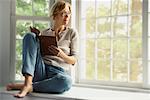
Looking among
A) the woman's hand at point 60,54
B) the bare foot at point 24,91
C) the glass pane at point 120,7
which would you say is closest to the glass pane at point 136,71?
the glass pane at point 120,7

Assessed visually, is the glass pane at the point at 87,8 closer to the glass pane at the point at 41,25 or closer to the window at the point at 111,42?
the window at the point at 111,42

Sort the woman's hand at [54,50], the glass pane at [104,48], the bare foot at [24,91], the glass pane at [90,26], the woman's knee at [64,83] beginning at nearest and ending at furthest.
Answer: the bare foot at [24,91], the woman's knee at [64,83], the woman's hand at [54,50], the glass pane at [104,48], the glass pane at [90,26]

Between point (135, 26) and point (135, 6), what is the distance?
192 mm

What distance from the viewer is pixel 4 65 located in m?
2.84

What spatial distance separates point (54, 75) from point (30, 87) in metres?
0.24

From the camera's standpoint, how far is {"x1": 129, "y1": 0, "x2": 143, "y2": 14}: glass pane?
8.70ft

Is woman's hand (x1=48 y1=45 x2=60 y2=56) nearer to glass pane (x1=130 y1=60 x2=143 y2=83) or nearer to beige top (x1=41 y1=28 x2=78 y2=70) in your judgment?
beige top (x1=41 y1=28 x2=78 y2=70)

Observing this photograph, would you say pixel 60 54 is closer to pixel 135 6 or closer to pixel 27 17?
pixel 27 17

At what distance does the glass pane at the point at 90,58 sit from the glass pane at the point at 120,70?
244mm

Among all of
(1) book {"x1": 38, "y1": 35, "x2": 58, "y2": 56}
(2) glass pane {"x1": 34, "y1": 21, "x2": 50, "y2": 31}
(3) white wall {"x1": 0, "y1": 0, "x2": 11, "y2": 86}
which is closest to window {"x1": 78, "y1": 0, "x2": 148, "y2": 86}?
(2) glass pane {"x1": 34, "y1": 21, "x2": 50, "y2": 31}

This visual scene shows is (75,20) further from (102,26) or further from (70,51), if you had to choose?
(70,51)

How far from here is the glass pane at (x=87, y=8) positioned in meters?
2.92

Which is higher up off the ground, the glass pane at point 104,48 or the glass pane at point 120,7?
the glass pane at point 120,7

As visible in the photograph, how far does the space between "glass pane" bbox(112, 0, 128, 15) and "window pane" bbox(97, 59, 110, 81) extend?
0.50 m
